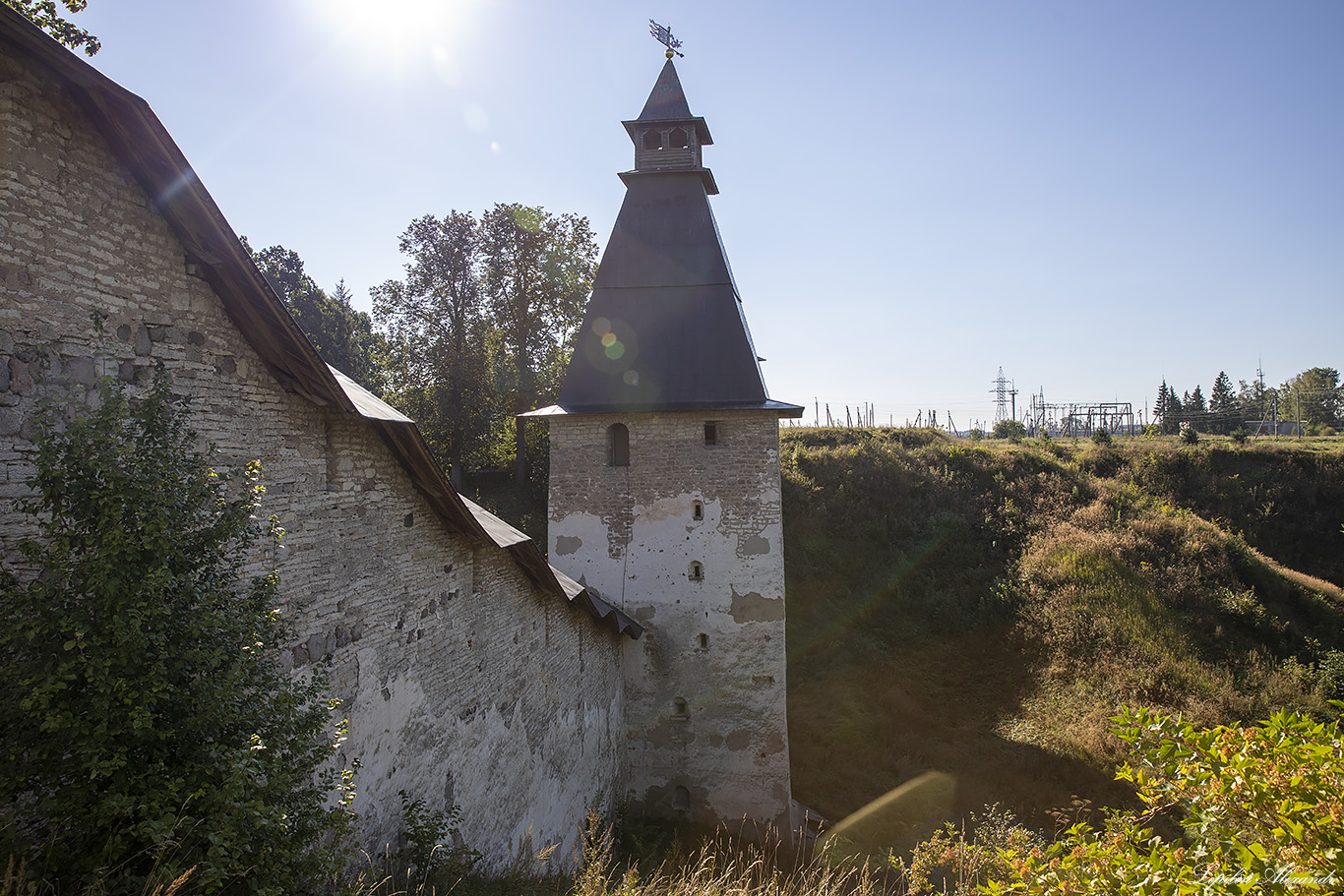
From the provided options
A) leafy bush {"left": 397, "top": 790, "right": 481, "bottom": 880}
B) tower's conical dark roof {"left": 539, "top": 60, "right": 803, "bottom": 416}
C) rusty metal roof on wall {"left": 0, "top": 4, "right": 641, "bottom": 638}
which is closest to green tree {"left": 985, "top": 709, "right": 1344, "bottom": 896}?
leafy bush {"left": 397, "top": 790, "right": 481, "bottom": 880}

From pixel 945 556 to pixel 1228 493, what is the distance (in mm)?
12813

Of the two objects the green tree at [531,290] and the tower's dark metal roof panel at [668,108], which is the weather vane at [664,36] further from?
the green tree at [531,290]

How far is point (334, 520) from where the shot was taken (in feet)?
16.9

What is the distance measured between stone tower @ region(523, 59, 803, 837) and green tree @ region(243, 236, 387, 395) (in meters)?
17.7

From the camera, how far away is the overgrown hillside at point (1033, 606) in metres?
12.9

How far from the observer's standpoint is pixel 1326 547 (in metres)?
21.7

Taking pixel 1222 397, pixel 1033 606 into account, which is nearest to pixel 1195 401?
pixel 1222 397

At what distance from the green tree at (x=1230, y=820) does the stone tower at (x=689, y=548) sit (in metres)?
7.97

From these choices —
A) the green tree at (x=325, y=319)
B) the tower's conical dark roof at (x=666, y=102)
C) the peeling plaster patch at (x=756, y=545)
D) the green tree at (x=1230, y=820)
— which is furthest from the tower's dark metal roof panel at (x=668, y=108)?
the green tree at (x=325, y=319)

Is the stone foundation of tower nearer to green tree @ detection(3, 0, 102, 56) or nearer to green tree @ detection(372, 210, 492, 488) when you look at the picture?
green tree @ detection(3, 0, 102, 56)

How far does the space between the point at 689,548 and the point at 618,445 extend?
2214 millimetres

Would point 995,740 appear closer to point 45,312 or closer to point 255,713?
point 255,713

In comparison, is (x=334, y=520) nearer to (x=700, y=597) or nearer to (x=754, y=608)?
(x=700, y=597)

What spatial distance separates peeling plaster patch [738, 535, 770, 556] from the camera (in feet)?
36.7
